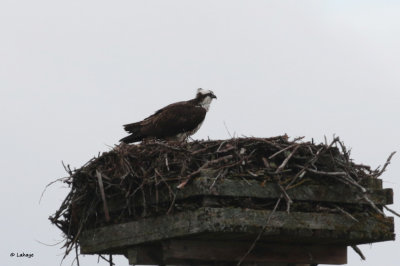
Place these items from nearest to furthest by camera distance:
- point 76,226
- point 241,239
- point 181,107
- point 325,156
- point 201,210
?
1. point 201,210
2. point 241,239
3. point 325,156
4. point 76,226
5. point 181,107

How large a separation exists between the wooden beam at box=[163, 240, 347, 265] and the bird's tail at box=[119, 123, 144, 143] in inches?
156

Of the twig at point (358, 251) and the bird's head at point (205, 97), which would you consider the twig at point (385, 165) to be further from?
the bird's head at point (205, 97)

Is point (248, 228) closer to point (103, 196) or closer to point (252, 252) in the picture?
point (252, 252)

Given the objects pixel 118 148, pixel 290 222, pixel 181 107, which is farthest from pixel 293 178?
pixel 181 107

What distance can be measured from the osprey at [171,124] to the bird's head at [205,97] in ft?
0.92

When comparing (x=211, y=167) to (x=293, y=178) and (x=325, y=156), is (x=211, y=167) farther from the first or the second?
(x=325, y=156)

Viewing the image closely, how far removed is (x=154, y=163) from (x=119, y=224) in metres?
0.56

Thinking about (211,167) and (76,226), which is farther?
(76,226)

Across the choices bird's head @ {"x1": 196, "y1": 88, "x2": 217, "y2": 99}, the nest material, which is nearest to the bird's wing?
bird's head @ {"x1": 196, "y1": 88, "x2": 217, "y2": 99}

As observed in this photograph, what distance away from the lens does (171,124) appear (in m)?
9.41

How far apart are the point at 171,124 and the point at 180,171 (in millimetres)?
3722

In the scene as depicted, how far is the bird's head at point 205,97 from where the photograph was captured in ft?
33.4

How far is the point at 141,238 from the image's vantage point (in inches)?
→ 228

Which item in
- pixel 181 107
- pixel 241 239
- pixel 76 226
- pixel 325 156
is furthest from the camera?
pixel 181 107
